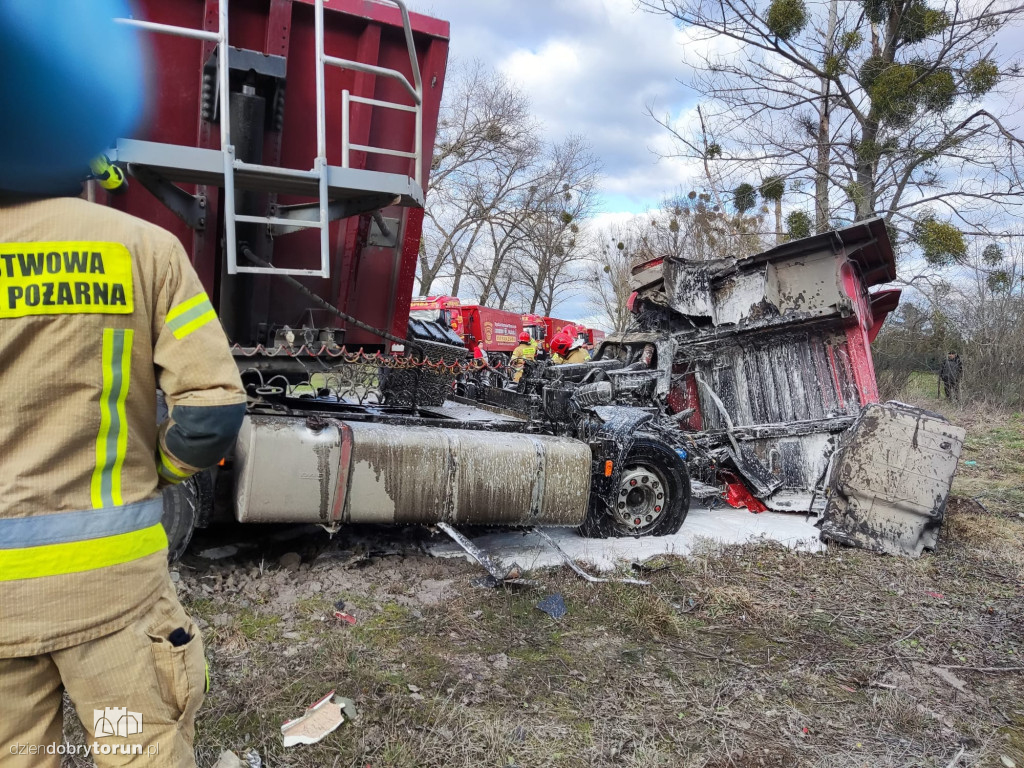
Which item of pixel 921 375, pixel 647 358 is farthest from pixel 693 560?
pixel 921 375

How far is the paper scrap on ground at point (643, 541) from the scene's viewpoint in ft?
14.0

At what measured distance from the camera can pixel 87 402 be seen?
4.26 ft

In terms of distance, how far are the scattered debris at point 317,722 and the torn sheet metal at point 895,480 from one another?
3.81 metres

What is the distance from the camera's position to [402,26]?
12.5ft

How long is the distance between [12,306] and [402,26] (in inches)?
127

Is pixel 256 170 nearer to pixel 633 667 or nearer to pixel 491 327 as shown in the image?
pixel 633 667

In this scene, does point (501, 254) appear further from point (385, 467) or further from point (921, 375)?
point (385, 467)

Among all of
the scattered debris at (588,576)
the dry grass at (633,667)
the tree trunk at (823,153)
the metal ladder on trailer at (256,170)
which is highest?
the tree trunk at (823,153)

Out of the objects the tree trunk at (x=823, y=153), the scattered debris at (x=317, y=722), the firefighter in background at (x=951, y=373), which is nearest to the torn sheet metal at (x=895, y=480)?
the scattered debris at (x=317, y=722)

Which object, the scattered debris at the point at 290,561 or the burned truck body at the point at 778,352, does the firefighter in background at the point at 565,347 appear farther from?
the scattered debris at the point at 290,561

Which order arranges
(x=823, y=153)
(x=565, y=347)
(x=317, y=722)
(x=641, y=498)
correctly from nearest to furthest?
(x=317, y=722) → (x=641, y=498) → (x=565, y=347) → (x=823, y=153)

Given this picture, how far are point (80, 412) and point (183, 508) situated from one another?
7.73ft

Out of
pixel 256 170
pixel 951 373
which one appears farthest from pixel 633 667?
pixel 951 373

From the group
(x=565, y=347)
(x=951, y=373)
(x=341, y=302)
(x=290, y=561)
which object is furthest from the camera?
(x=951, y=373)
